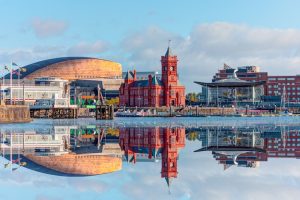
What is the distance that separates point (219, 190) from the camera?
16953 mm

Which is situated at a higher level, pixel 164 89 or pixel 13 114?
pixel 164 89

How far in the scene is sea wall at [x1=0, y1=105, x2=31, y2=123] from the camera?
82375mm

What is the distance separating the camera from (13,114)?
85812 millimetres

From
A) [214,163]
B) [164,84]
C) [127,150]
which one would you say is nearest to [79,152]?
[127,150]

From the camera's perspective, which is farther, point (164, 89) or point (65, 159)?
point (164, 89)

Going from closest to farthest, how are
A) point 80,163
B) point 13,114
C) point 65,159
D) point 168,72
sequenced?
1. point 80,163
2. point 65,159
3. point 13,114
4. point 168,72

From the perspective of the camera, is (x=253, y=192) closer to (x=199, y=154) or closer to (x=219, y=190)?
(x=219, y=190)

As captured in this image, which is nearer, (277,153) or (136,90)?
(277,153)

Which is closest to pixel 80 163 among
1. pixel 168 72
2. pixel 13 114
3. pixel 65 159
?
pixel 65 159

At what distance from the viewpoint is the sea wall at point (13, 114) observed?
82375mm

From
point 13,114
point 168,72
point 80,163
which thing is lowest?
point 80,163

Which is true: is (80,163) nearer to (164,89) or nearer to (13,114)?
(13,114)

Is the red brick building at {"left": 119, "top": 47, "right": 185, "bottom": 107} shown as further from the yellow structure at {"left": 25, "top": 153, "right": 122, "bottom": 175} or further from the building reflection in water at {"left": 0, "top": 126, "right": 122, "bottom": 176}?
the yellow structure at {"left": 25, "top": 153, "right": 122, "bottom": 175}

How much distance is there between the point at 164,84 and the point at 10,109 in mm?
81627
